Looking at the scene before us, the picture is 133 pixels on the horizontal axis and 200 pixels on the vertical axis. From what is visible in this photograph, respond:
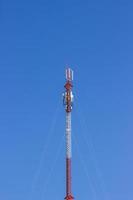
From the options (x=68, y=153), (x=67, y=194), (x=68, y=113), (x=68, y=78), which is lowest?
(x=67, y=194)

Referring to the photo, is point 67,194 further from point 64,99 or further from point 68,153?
point 64,99

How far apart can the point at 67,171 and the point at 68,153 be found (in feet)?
10.5

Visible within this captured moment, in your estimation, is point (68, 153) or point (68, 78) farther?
point (68, 78)

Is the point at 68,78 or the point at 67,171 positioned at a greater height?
the point at 68,78

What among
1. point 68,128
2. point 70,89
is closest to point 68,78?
point 70,89

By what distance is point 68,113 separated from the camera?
101 metres

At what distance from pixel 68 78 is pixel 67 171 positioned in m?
18.6

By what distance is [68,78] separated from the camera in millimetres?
104375

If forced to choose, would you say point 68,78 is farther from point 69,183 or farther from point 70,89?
point 69,183

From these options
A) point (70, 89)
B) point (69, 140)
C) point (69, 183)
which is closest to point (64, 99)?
point (70, 89)

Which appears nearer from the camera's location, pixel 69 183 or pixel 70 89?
pixel 69 183

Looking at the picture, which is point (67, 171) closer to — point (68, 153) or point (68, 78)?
point (68, 153)

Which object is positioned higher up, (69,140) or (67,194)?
(69,140)

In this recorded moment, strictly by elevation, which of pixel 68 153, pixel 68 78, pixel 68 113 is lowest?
pixel 68 153
